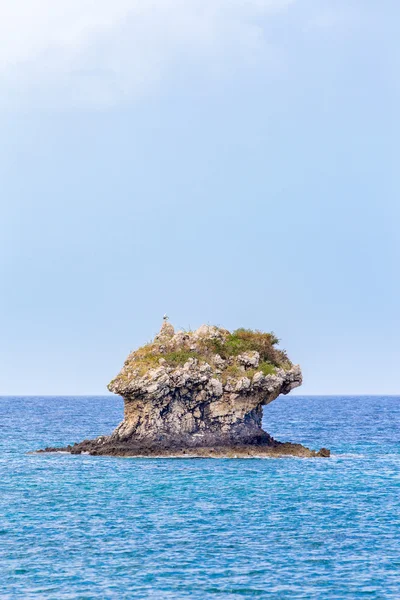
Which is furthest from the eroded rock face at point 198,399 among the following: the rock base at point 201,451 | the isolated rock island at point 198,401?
the rock base at point 201,451

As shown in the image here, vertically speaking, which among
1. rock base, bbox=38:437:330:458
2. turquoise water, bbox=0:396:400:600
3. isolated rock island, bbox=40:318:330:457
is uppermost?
isolated rock island, bbox=40:318:330:457

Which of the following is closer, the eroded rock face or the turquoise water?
the turquoise water

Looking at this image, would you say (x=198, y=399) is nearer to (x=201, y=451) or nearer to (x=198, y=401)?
(x=198, y=401)

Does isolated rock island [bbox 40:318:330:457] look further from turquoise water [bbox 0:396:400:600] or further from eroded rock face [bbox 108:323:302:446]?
turquoise water [bbox 0:396:400:600]

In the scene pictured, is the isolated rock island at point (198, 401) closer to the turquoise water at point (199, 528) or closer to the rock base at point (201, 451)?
the rock base at point (201, 451)

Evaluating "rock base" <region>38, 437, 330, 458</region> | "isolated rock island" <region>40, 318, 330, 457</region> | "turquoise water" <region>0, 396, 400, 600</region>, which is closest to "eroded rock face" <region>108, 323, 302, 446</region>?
"isolated rock island" <region>40, 318, 330, 457</region>

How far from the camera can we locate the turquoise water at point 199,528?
3309 cm

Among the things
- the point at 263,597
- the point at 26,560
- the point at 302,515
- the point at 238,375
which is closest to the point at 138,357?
the point at 238,375

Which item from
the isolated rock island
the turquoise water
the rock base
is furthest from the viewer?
the isolated rock island

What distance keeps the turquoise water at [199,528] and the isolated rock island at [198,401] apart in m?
2.59

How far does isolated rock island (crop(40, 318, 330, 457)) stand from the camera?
214 ft

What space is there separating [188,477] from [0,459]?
70.0 ft

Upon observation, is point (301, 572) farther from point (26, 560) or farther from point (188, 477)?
point (188, 477)

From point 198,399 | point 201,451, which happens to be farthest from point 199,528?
point 198,399
